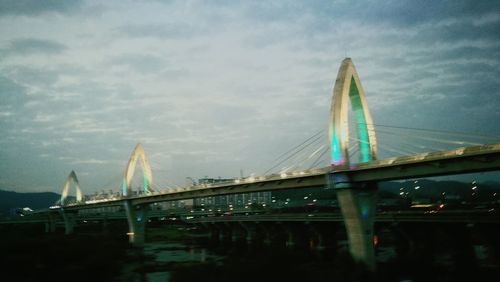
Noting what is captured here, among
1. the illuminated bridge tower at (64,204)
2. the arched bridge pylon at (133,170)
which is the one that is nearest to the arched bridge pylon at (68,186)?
the illuminated bridge tower at (64,204)

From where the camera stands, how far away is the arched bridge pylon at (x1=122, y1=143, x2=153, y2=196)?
3787 inches

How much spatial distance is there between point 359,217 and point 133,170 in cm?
7311

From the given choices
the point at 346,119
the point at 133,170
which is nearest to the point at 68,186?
the point at 133,170

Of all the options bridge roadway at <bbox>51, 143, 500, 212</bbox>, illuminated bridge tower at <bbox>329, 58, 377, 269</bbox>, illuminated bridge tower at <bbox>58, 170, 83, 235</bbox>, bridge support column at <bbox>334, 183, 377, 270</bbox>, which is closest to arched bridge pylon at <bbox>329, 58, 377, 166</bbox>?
illuminated bridge tower at <bbox>329, 58, 377, 269</bbox>

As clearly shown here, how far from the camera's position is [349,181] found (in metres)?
40.5

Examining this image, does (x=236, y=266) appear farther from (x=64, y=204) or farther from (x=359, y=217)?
(x=64, y=204)

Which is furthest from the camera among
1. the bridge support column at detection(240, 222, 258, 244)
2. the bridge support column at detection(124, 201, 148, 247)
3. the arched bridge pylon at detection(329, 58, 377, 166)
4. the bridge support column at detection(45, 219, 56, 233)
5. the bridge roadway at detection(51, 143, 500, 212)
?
the bridge support column at detection(45, 219, 56, 233)

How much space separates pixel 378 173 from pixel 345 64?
1266 centimetres

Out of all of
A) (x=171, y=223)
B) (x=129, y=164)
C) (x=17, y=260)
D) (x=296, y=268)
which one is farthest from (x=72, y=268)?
(x=171, y=223)

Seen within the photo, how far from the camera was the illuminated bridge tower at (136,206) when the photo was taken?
86.4 meters

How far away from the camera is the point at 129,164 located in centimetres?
10181

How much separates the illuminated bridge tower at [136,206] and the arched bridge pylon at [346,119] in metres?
57.3

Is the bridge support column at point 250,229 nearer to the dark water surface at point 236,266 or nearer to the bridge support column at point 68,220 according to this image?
the dark water surface at point 236,266

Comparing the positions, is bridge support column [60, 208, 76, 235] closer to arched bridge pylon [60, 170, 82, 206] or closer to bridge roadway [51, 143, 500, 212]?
arched bridge pylon [60, 170, 82, 206]
